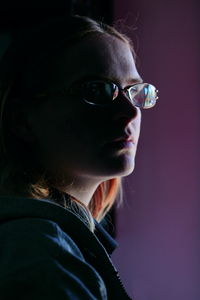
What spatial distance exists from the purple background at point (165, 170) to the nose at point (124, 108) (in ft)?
2.56

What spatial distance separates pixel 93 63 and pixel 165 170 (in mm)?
852

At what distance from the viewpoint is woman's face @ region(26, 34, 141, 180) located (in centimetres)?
70

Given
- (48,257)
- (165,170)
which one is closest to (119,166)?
(48,257)

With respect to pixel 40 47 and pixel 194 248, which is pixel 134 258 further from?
pixel 40 47

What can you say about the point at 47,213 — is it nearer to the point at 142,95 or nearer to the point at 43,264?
the point at 43,264

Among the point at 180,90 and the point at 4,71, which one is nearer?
the point at 4,71

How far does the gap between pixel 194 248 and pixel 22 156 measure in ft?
2.87

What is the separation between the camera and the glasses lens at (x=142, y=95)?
29.8 inches

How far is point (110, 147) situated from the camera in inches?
27.6

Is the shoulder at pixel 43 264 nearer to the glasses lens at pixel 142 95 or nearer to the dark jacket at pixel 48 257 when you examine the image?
the dark jacket at pixel 48 257

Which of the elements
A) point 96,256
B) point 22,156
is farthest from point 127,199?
point 96,256

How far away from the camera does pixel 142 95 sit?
79 centimetres

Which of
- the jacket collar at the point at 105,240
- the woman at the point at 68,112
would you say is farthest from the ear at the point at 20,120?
the jacket collar at the point at 105,240

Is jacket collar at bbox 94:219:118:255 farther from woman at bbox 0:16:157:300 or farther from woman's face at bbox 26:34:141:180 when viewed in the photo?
woman's face at bbox 26:34:141:180
